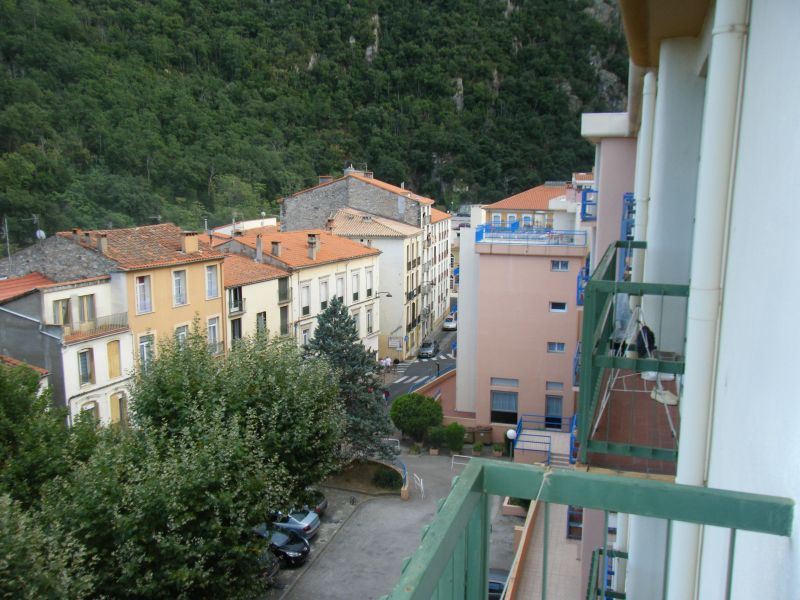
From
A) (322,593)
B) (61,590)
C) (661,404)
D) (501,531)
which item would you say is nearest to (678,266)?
(661,404)

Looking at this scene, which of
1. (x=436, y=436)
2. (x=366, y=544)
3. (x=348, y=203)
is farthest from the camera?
(x=348, y=203)

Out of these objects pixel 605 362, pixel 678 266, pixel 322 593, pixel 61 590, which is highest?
pixel 678 266

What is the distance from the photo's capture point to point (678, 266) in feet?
15.7

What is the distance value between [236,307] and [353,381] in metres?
5.74

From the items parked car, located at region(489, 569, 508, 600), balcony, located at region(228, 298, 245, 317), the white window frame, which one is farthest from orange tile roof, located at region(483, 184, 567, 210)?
parked car, located at region(489, 569, 508, 600)

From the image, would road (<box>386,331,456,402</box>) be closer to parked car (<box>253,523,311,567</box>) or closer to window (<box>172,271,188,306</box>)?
window (<box>172,271,188,306</box>)

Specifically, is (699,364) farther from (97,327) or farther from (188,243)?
(188,243)

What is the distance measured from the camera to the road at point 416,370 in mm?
31125

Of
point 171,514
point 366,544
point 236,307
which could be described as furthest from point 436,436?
point 171,514

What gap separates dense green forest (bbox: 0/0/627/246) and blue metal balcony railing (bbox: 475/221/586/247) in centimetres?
3207

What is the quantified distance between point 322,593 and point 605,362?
12499 millimetres

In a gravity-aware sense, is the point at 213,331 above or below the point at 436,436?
above

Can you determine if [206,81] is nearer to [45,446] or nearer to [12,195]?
[12,195]

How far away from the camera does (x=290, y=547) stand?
1521 cm
